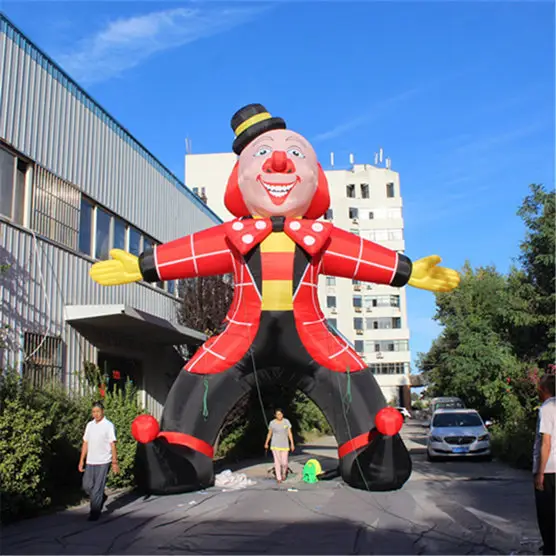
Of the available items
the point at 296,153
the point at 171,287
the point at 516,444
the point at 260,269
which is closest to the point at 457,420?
the point at 516,444

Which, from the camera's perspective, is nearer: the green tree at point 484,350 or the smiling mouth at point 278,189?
the smiling mouth at point 278,189

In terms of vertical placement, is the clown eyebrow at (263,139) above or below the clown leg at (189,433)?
above

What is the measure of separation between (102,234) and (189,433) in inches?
265

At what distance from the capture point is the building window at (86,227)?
12.5 meters

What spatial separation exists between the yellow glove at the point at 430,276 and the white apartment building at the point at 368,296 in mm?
41748

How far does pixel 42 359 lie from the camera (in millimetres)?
10727

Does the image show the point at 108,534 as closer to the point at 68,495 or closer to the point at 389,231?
the point at 68,495

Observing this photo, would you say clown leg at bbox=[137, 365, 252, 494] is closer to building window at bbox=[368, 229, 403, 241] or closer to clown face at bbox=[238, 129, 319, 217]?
clown face at bbox=[238, 129, 319, 217]

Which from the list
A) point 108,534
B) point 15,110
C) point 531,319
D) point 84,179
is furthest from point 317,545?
point 531,319

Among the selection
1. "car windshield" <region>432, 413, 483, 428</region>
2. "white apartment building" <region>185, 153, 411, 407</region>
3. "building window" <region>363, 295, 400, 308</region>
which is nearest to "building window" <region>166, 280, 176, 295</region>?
"car windshield" <region>432, 413, 483, 428</region>

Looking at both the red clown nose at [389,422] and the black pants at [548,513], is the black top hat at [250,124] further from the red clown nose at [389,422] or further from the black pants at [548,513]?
the black pants at [548,513]

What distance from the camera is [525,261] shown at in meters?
15.9

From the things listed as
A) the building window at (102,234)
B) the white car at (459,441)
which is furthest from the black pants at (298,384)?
the white car at (459,441)

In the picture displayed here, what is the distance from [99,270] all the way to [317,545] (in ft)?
15.9
